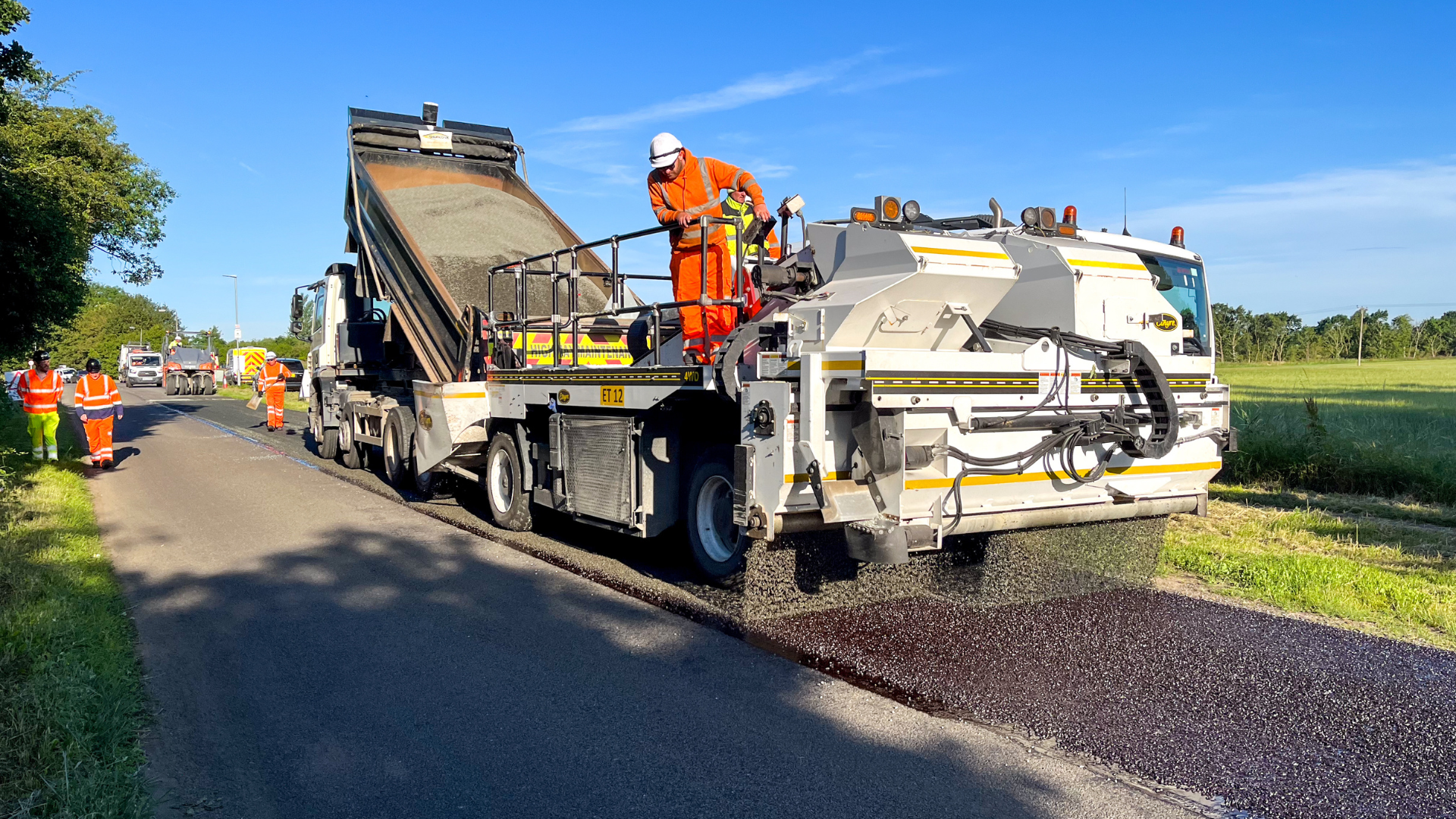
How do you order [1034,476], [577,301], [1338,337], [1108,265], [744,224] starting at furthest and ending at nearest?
[1338,337] → [577,301] → [744,224] → [1108,265] → [1034,476]

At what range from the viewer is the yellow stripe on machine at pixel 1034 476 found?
216 inches

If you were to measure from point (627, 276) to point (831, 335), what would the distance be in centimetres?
378

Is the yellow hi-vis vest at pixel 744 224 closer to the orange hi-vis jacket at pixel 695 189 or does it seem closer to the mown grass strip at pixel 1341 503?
the orange hi-vis jacket at pixel 695 189

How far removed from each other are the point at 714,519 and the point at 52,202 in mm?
12343

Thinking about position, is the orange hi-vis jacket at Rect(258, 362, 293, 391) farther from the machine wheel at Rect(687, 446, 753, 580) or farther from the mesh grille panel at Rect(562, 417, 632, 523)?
the machine wheel at Rect(687, 446, 753, 580)

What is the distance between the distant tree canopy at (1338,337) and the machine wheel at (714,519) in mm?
58669

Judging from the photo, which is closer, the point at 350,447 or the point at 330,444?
the point at 350,447

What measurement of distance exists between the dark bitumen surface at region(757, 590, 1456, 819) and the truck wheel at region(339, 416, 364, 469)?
31.8ft

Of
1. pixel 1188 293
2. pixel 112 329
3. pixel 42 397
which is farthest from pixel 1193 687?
pixel 112 329

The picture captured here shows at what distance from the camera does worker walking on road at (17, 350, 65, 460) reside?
13.4 meters

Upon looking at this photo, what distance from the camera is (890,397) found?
529 cm

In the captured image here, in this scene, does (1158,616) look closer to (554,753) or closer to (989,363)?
(989,363)

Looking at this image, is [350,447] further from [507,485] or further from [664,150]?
[664,150]

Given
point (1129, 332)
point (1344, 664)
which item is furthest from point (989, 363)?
point (1344, 664)
